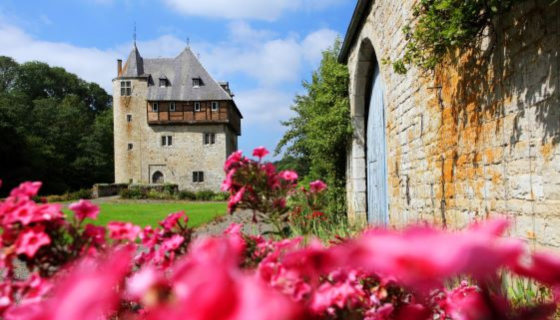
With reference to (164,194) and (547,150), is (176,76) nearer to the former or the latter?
(164,194)

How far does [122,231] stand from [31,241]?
0.25m

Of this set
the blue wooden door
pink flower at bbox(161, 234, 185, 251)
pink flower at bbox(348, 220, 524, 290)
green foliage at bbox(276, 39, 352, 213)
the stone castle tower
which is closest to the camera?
pink flower at bbox(348, 220, 524, 290)

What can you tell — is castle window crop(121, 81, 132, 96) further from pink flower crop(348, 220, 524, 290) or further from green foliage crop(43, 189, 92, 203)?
pink flower crop(348, 220, 524, 290)

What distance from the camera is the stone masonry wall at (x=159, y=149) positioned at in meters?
34.8

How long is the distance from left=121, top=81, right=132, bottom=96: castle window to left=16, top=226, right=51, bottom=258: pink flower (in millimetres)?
35937

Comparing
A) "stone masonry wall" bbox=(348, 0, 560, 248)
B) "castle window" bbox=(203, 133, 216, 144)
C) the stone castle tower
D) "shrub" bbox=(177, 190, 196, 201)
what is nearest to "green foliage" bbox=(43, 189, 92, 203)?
"shrub" bbox=(177, 190, 196, 201)

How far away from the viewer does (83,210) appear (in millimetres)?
1230

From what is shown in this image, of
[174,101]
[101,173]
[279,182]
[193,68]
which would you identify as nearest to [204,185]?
[174,101]

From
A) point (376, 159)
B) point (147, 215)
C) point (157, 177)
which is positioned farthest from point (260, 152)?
point (157, 177)

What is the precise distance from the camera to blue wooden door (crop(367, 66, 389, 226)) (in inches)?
324

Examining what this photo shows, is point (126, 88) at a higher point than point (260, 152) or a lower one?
higher

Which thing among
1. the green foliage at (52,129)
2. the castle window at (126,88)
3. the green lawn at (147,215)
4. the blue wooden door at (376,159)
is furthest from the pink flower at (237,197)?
the castle window at (126,88)

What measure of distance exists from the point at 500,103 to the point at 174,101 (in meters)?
32.7

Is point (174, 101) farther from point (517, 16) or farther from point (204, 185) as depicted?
point (517, 16)
